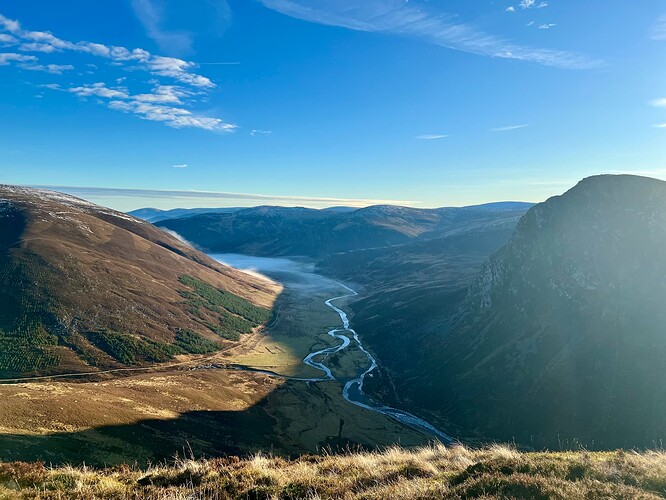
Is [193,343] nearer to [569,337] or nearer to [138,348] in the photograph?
[138,348]

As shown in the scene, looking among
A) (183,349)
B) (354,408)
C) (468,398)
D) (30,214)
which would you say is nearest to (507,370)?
(468,398)

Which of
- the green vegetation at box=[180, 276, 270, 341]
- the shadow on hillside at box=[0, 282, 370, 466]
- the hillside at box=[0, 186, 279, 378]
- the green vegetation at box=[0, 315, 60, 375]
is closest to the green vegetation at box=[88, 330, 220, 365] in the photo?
the hillside at box=[0, 186, 279, 378]

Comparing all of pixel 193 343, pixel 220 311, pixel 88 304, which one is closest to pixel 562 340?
pixel 193 343

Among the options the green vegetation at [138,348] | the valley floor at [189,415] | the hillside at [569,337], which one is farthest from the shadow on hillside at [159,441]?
the hillside at [569,337]

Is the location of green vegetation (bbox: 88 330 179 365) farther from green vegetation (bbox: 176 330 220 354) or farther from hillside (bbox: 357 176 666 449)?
hillside (bbox: 357 176 666 449)

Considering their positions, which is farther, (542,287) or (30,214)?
(30,214)

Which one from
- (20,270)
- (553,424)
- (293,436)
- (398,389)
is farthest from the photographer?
(20,270)

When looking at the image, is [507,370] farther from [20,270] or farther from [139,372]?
[20,270]
